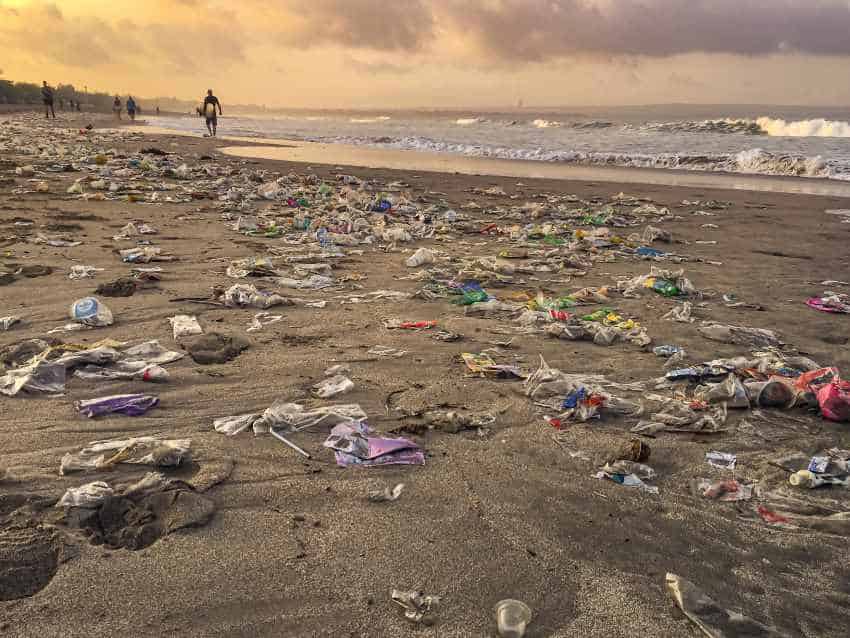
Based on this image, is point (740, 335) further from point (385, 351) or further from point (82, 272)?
point (82, 272)

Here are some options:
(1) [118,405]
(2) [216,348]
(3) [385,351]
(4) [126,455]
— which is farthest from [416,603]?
(2) [216,348]

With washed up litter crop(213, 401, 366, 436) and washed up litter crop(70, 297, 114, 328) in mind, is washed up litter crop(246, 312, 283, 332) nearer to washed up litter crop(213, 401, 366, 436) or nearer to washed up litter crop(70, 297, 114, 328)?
washed up litter crop(70, 297, 114, 328)

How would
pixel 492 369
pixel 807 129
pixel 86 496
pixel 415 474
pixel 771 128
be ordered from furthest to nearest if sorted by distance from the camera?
pixel 771 128 → pixel 807 129 → pixel 492 369 → pixel 415 474 → pixel 86 496

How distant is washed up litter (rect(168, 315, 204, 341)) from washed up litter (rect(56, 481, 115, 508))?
1723 mm

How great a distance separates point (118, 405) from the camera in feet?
9.04

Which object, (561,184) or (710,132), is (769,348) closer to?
(561,184)

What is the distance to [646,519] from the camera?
2.21m

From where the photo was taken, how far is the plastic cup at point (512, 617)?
163 centimetres

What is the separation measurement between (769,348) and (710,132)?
28.7m

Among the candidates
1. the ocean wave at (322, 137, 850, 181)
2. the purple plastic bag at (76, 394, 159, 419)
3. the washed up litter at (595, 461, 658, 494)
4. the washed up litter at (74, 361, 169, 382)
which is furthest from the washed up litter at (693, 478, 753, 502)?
the ocean wave at (322, 137, 850, 181)

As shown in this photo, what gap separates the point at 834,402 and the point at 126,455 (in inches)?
139

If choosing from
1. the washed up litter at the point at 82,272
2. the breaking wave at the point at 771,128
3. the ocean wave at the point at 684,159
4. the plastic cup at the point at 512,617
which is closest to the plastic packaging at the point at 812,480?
the plastic cup at the point at 512,617

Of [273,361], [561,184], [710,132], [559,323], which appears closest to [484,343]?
[559,323]

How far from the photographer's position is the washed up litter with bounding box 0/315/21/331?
11.9 ft
